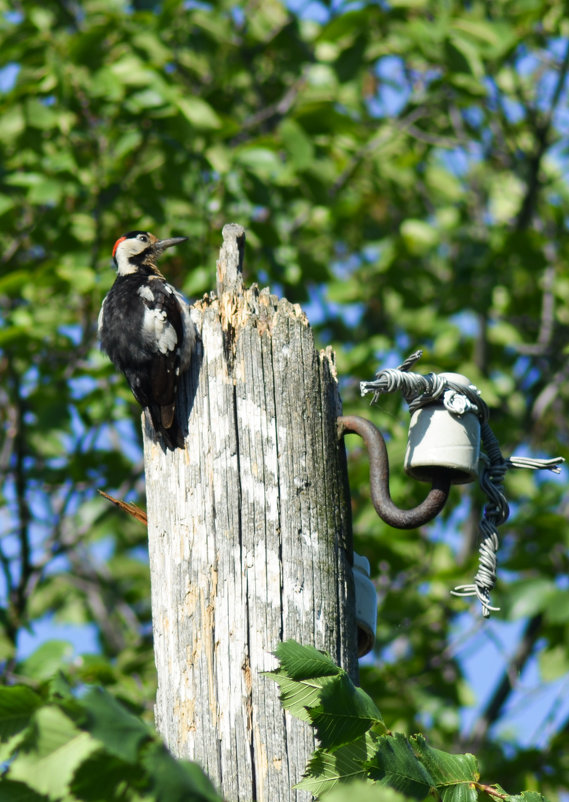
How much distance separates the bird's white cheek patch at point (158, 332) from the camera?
10.1 ft

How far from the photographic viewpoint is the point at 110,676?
551 cm

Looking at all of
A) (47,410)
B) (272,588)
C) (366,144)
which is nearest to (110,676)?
(47,410)

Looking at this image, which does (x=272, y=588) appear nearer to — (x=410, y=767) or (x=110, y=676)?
(x=410, y=767)

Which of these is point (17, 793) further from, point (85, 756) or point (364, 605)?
point (364, 605)

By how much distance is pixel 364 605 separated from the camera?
2.76m

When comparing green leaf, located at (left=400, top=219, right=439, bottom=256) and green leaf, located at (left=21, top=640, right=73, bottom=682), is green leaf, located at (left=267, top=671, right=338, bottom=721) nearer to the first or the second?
green leaf, located at (left=21, top=640, right=73, bottom=682)

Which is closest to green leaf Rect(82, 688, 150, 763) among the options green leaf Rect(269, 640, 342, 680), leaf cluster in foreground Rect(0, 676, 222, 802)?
leaf cluster in foreground Rect(0, 676, 222, 802)

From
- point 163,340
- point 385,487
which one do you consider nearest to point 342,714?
point 385,487

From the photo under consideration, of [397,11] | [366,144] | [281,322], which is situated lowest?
[281,322]

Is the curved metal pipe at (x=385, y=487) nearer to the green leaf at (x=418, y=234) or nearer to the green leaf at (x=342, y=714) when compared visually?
the green leaf at (x=342, y=714)

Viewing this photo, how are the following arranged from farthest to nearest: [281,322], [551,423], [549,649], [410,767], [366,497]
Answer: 1. [551,423]
2. [366,497]
3. [549,649]
4. [281,322]
5. [410,767]

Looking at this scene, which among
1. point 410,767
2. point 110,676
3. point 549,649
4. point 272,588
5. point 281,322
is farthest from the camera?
point 549,649

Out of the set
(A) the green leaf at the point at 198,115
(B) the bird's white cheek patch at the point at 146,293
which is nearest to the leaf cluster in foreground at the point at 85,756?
(B) the bird's white cheek patch at the point at 146,293

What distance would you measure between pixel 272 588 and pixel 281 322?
2.34 feet
